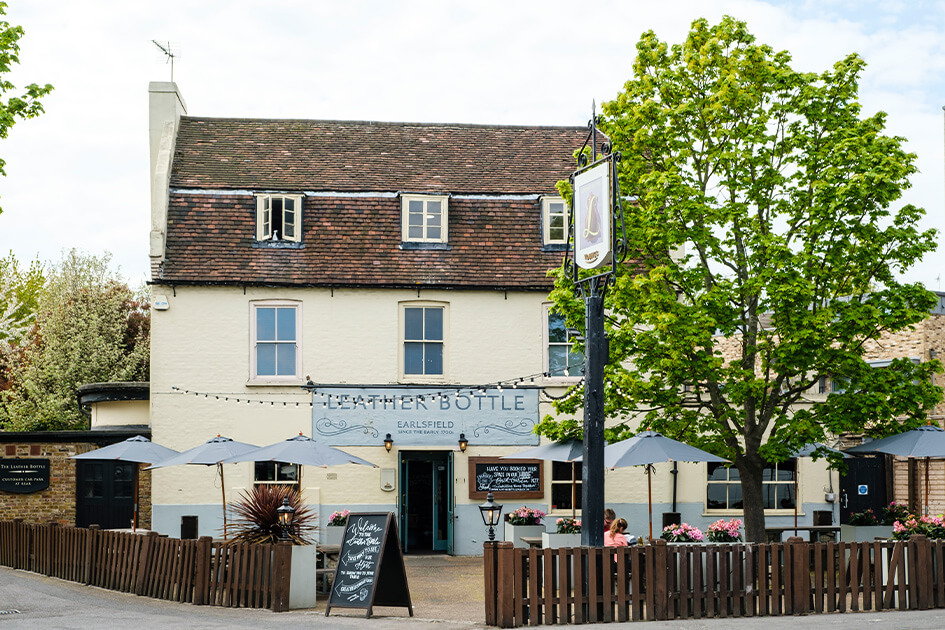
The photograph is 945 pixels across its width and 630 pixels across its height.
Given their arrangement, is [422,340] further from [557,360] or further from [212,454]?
[212,454]

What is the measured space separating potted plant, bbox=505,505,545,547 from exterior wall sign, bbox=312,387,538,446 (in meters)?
2.80

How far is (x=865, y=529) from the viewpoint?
17125mm

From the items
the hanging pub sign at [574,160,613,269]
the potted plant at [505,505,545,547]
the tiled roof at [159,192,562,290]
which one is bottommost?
the potted plant at [505,505,545,547]

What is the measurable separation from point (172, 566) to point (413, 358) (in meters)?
9.04

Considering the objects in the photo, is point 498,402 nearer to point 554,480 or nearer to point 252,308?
point 554,480

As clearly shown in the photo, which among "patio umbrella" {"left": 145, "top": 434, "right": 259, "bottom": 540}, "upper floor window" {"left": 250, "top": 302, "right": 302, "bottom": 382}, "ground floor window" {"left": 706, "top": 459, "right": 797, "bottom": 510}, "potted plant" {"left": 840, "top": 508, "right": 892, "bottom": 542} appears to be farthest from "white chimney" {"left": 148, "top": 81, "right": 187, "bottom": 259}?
"potted plant" {"left": 840, "top": 508, "right": 892, "bottom": 542}

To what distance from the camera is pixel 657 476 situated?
898 inches

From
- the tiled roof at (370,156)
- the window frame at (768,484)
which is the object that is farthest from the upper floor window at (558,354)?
the window frame at (768,484)

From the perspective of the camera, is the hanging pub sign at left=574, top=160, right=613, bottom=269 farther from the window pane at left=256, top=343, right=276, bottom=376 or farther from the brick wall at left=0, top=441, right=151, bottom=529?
the brick wall at left=0, top=441, right=151, bottom=529

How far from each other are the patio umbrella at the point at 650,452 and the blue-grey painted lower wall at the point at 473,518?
19.8ft

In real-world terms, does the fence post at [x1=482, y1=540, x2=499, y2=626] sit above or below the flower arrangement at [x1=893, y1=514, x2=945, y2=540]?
below

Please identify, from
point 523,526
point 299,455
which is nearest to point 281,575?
point 299,455

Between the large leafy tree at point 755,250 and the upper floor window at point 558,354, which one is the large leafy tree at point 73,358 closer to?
the upper floor window at point 558,354

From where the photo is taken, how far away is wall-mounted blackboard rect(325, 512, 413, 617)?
12.9 metres
